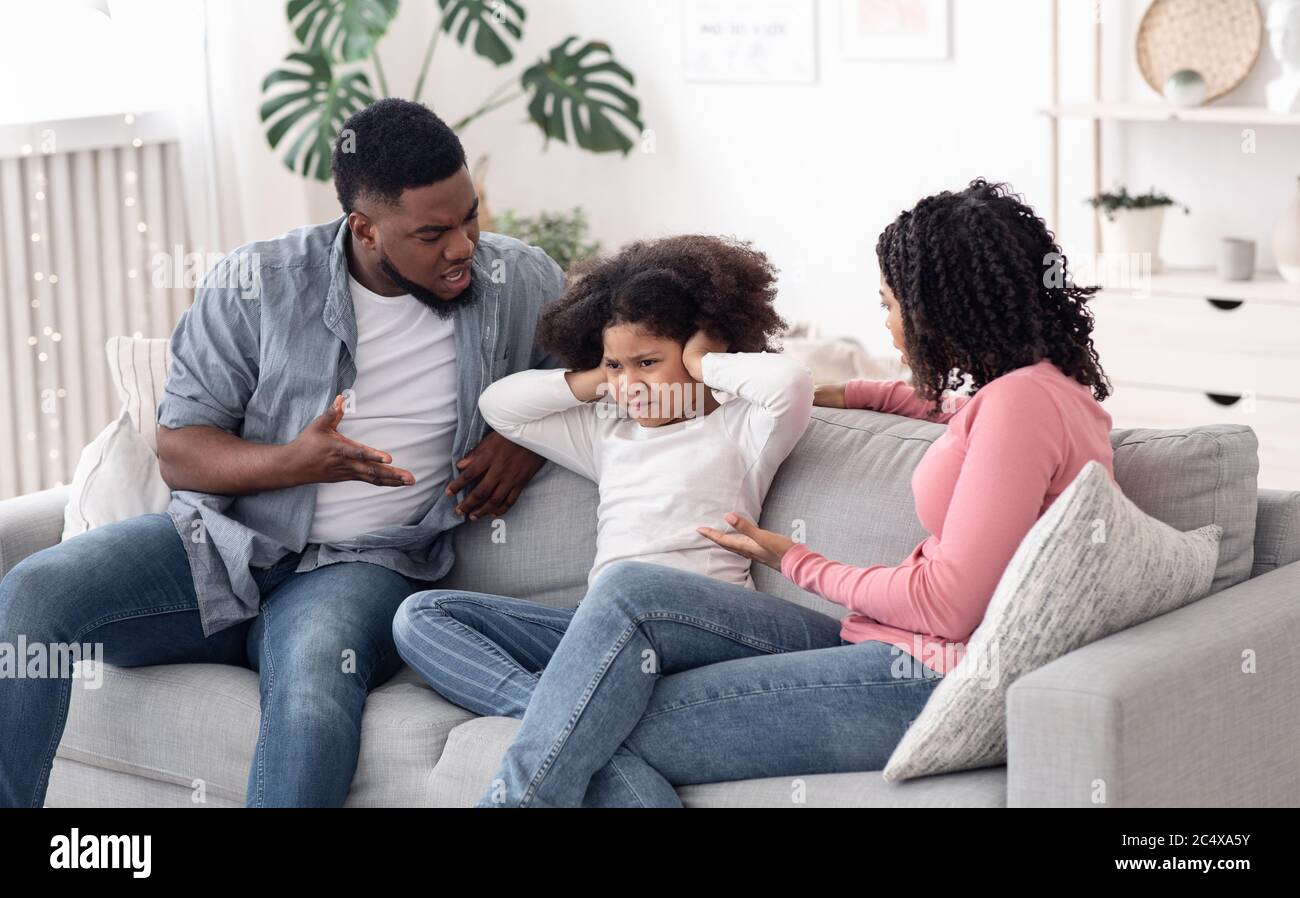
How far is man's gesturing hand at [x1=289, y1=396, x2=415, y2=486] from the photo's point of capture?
2.11 metres

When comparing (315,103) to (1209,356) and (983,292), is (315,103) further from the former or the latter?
(983,292)

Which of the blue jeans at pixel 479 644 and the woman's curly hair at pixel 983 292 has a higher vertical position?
the woman's curly hair at pixel 983 292

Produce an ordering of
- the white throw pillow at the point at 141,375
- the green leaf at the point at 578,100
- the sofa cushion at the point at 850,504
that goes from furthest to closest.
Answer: the green leaf at the point at 578,100, the white throw pillow at the point at 141,375, the sofa cushion at the point at 850,504

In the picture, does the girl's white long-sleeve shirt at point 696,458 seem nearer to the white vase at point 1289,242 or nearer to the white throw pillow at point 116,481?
the white throw pillow at point 116,481

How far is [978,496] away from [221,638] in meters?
1.14

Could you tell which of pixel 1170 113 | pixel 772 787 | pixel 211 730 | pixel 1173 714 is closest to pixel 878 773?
pixel 772 787

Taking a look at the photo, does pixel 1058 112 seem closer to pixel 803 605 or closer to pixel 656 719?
pixel 803 605

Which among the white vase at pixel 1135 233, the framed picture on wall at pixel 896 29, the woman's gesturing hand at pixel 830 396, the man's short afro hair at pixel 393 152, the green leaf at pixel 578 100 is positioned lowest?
the woman's gesturing hand at pixel 830 396

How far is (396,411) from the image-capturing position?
7.50ft

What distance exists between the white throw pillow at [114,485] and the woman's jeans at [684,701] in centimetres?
84

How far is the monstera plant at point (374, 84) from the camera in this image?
4035 millimetres

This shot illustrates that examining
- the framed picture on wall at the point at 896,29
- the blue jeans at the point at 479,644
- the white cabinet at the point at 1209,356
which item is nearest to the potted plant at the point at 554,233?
the framed picture on wall at the point at 896,29

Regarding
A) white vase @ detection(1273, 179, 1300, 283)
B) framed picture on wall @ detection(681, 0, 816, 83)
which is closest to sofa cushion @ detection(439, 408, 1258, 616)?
white vase @ detection(1273, 179, 1300, 283)

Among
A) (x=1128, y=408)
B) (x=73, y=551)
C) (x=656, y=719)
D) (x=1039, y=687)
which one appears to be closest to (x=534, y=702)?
(x=656, y=719)
